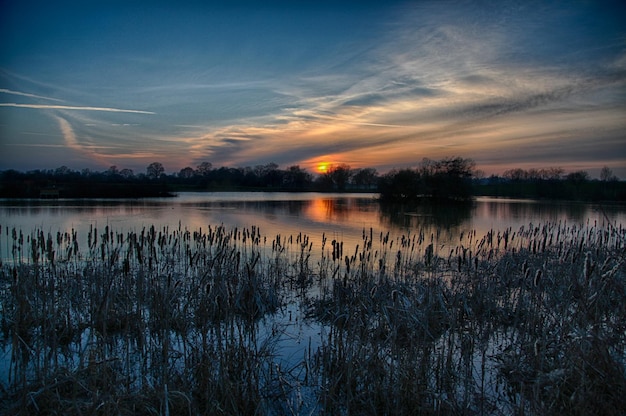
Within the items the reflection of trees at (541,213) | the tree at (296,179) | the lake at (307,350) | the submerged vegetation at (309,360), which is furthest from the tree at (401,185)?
the tree at (296,179)

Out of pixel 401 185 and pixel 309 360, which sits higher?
pixel 401 185

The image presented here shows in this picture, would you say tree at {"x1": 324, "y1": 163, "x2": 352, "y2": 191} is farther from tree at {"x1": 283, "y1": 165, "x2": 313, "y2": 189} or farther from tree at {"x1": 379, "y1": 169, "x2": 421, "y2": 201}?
tree at {"x1": 379, "y1": 169, "x2": 421, "y2": 201}

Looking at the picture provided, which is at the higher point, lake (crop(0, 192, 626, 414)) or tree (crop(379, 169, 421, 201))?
tree (crop(379, 169, 421, 201))

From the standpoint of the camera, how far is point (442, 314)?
19.1 feet

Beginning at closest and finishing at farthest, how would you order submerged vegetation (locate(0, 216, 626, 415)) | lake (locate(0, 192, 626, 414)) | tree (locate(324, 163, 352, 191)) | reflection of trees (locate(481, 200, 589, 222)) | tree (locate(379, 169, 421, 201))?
1. submerged vegetation (locate(0, 216, 626, 415))
2. lake (locate(0, 192, 626, 414))
3. reflection of trees (locate(481, 200, 589, 222))
4. tree (locate(379, 169, 421, 201))
5. tree (locate(324, 163, 352, 191))

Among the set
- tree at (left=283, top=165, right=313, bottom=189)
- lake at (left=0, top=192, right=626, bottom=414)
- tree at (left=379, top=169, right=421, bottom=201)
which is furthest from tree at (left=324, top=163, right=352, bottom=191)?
lake at (left=0, top=192, right=626, bottom=414)

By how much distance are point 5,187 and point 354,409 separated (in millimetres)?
40052

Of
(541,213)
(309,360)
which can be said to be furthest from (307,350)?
(541,213)

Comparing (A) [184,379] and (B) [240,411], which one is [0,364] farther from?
(B) [240,411]

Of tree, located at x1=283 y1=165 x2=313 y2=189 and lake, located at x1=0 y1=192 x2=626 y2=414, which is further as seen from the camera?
tree, located at x1=283 y1=165 x2=313 y2=189

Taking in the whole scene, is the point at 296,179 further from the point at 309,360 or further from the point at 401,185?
the point at 309,360

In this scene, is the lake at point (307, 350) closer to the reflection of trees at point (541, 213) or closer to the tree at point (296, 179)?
the reflection of trees at point (541, 213)

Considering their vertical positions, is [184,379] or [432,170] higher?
[432,170]

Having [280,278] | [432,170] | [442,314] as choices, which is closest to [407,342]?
[442,314]
